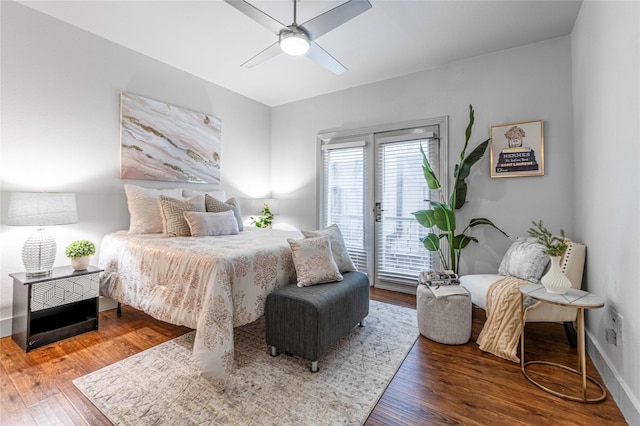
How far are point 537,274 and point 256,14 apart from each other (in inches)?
116

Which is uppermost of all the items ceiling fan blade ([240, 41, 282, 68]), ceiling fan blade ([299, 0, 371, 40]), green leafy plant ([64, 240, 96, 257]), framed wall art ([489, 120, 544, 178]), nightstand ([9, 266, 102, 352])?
ceiling fan blade ([240, 41, 282, 68])

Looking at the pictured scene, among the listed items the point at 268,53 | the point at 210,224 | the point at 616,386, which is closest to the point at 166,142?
the point at 210,224

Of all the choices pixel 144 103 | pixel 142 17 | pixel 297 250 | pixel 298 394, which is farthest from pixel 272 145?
pixel 298 394

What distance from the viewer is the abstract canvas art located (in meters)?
3.16

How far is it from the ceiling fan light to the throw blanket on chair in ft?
8.19

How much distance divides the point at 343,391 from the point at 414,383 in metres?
0.47

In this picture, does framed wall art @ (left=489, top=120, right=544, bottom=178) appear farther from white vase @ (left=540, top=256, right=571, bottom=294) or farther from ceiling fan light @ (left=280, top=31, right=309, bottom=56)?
ceiling fan light @ (left=280, top=31, right=309, bottom=56)

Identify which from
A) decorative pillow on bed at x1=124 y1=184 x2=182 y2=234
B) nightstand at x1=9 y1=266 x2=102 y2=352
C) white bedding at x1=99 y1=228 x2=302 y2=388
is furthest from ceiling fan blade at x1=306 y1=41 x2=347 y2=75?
nightstand at x1=9 y1=266 x2=102 y2=352

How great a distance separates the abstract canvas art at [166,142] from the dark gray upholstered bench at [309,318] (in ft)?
7.61

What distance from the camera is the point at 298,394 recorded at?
5.57 feet

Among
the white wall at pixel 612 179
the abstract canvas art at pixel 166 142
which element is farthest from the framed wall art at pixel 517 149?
the abstract canvas art at pixel 166 142

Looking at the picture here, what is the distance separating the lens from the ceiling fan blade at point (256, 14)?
192 cm

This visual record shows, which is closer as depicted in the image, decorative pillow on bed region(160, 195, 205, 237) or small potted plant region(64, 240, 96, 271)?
small potted plant region(64, 240, 96, 271)

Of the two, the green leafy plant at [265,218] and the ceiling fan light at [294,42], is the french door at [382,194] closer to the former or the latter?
the green leafy plant at [265,218]
